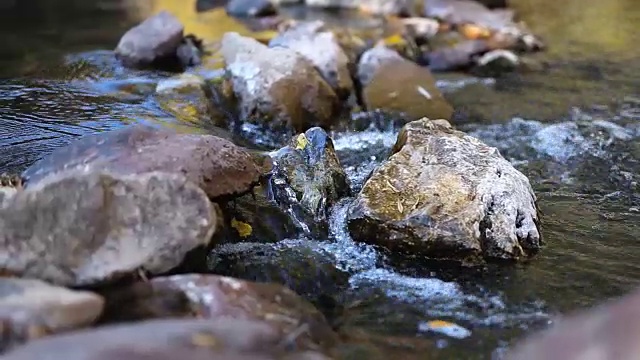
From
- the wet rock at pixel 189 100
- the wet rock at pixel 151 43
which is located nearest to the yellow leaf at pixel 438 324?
the wet rock at pixel 189 100

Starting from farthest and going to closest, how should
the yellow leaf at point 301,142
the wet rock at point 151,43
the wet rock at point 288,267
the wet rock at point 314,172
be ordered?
the wet rock at point 151,43
the yellow leaf at point 301,142
the wet rock at point 314,172
the wet rock at point 288,267

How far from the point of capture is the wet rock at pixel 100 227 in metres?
3.03

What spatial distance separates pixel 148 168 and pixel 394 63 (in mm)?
4645

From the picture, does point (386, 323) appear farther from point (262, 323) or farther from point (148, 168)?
point (148, 168)

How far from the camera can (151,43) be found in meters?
8.65

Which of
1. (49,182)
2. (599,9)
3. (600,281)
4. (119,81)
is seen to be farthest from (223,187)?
(599,9)

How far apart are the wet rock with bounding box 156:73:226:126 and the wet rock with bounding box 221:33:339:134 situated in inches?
12.3

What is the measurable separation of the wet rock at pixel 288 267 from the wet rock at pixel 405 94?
10.9 feet

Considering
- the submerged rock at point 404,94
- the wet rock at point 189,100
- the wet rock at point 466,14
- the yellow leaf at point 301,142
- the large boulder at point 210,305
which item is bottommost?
the wet rock at point 466,14

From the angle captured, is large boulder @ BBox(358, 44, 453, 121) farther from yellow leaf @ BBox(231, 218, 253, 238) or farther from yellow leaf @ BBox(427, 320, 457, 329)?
yellow leaf @ BBox(427, 320, 457, 329)

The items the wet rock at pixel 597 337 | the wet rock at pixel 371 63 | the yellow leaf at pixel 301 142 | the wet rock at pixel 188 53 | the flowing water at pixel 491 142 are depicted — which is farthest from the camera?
the wet rock at pixel 188 53

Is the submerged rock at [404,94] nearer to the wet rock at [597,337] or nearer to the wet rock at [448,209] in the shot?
the wet rock at [448,209]

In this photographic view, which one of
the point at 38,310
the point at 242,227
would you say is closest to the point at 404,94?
the point at 242,227

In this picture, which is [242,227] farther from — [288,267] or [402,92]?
[402,92]
